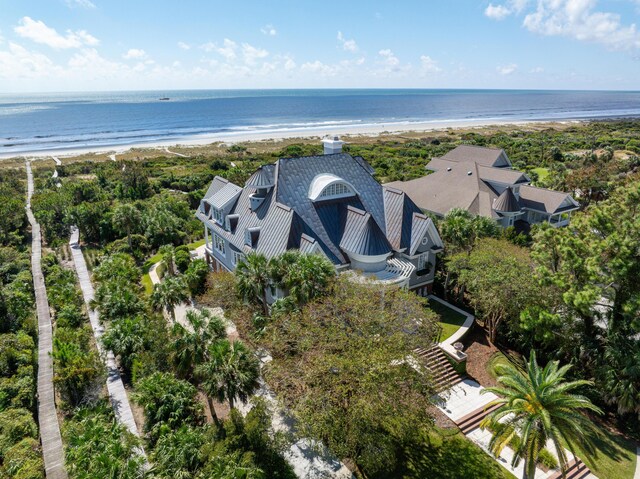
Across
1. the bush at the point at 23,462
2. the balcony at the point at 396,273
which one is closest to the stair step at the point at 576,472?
the balcony at the point at 396,273

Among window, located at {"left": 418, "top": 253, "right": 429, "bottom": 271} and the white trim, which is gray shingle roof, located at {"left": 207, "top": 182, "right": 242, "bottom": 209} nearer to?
the white trim

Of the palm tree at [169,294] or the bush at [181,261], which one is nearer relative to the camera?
the palm tree at [169,294]

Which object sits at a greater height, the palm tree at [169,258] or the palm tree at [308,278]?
the palm tree at [308,278]

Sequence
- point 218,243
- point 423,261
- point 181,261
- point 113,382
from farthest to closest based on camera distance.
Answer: point 181,261
point 218,243
point 423,261
point 113,382

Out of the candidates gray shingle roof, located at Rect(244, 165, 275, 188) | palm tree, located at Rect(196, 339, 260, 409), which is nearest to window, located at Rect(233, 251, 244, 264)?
gray shingle roof, located at Rect(244, 165, 275, 188)

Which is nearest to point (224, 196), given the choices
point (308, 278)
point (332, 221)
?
point (332, 221)

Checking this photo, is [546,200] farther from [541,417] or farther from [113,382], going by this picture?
[113,382]

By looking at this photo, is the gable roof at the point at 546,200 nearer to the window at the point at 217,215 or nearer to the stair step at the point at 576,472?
the stair step at the point at 576,472

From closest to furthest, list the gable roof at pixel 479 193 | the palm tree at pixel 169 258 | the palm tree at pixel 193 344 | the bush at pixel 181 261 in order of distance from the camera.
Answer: the palm tree at pixel 193 344 < the palm tree at pixel 169 258 < the bush at pixel 181 261 < the gable roof at pixel 479 193
